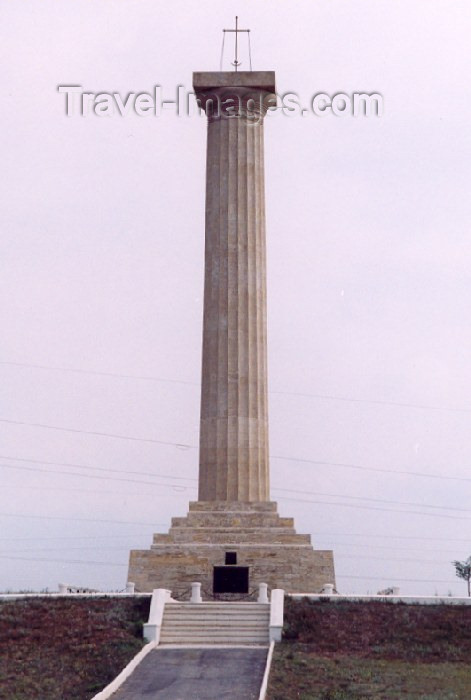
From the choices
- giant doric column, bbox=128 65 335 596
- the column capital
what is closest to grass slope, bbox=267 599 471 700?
giant doric column, bbox=128 65 335 596

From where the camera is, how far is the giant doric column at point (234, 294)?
43.2 m

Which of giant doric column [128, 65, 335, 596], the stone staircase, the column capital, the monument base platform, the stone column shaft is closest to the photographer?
the stone staircase

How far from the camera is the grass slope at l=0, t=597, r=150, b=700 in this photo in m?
26.0

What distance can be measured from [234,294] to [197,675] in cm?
2102

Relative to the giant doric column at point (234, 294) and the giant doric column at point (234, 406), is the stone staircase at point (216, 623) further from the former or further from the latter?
the giant doric column at point (234, 294)

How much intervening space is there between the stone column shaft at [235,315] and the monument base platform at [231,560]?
2.36 m

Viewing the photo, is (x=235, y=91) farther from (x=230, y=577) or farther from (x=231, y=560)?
(x=230, y=577)

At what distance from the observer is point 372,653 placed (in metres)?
28.9

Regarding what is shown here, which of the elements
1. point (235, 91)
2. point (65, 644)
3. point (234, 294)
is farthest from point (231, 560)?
point (235, 91)

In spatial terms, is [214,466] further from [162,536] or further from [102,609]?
[102,609]

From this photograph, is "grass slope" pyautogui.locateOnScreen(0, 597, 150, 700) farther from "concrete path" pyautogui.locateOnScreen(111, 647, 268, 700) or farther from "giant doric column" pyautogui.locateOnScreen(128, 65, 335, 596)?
"giant doric column" pyautogui.locateOnScreen(128, 65, 335, 596)

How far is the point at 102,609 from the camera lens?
33.5m

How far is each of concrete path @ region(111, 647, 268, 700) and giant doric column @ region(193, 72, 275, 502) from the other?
44.1ft

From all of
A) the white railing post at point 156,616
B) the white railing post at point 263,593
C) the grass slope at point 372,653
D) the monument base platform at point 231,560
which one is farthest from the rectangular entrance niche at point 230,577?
the grass slope at point 372,653
